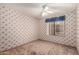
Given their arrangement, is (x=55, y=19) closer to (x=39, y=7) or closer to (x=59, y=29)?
(x=59, y=29)

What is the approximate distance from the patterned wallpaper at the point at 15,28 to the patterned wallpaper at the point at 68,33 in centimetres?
17

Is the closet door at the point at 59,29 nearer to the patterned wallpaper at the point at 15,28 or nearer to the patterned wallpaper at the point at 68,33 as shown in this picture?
the patterned wallpaper at the point at 68,33

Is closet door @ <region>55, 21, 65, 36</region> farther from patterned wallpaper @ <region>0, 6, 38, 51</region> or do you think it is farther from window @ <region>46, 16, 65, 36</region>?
patterned wallpaper @ <region>0, 6, 38, 51</region>

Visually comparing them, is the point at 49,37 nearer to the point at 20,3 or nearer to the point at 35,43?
the point at 35,43

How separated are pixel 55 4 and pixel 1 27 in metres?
1.21

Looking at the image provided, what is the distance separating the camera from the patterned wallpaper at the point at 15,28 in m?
1.50

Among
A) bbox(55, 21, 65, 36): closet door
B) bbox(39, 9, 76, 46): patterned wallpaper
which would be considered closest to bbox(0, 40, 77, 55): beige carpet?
bbox(39, 9, 76, 46): patterned wallpaper

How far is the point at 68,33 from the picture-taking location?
4.82 ft

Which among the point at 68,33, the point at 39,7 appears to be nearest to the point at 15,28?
the point at 39,7

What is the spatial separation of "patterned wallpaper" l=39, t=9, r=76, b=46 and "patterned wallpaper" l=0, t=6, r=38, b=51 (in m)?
0.17

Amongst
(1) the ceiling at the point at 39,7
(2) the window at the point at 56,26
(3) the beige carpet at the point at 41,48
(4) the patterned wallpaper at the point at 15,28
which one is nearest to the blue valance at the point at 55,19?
(2) the window at the point at 56,26

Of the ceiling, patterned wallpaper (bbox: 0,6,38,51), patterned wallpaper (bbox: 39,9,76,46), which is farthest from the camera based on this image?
patterned wallpaper (bbox: 0,6,38,51)

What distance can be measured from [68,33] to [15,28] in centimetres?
107

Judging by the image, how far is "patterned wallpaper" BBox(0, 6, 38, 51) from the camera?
1.50 meters
